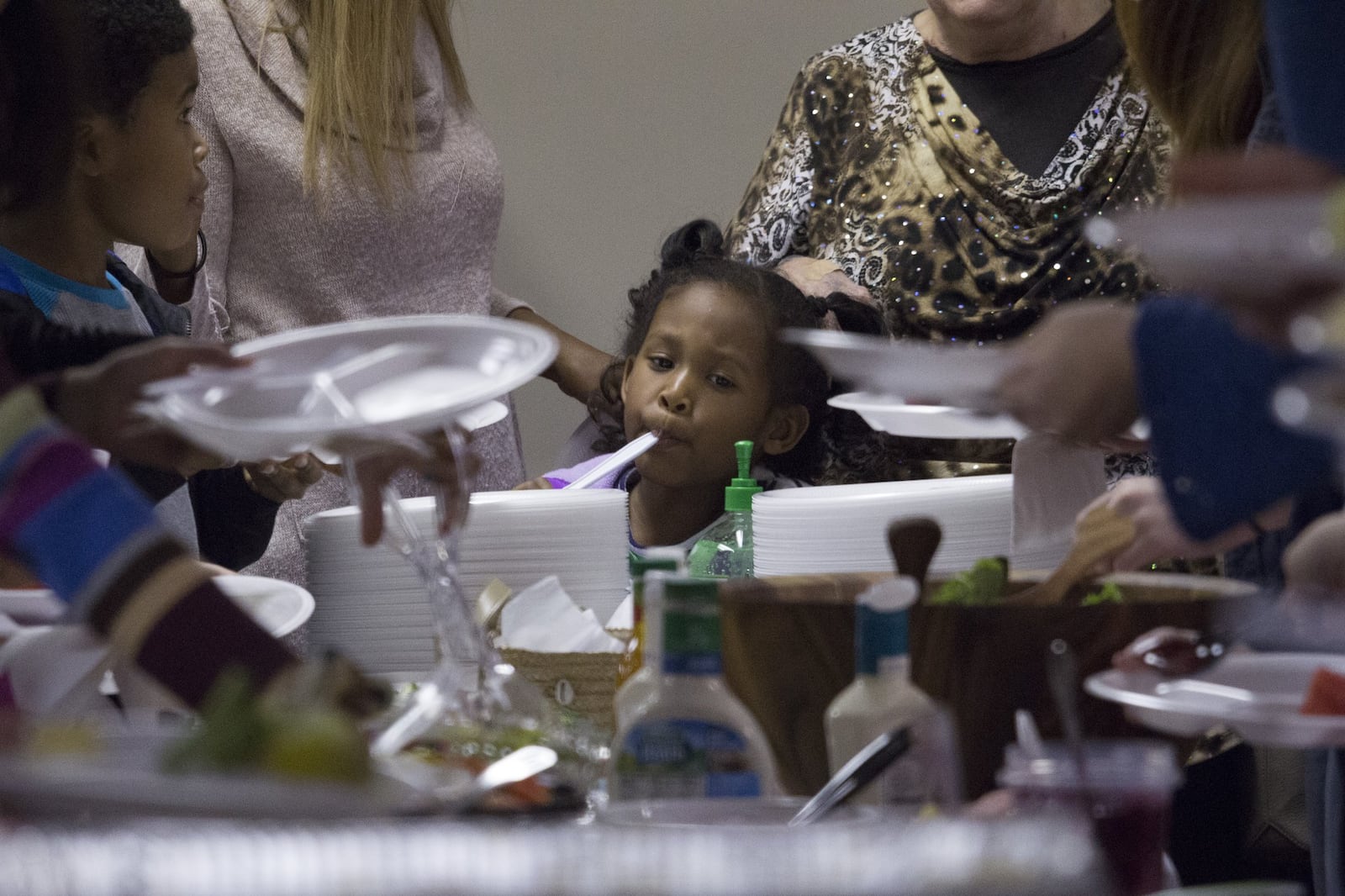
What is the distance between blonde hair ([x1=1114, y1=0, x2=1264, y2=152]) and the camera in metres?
1.04

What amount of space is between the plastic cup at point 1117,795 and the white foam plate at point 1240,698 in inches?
1.4

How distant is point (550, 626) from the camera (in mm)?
1000

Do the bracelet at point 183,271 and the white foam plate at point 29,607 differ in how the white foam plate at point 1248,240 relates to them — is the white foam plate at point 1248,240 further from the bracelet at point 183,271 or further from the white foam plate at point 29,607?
the bracelet at point 183,271

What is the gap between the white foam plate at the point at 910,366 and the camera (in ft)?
1.65

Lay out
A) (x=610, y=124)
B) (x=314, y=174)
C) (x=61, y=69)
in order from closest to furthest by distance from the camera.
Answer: (x=61, y=69), (x=314, y=174), (x=610, y=124)

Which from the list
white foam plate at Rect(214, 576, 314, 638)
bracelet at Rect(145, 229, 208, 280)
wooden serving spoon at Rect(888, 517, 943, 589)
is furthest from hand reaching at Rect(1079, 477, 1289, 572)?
bracelet at Rect(145, 229, 208, 280)

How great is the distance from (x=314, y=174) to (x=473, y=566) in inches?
41.3

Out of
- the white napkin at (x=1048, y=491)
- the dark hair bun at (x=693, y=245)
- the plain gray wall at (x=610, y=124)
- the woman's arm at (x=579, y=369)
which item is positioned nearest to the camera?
the white napkin at (x=1048, y=491)

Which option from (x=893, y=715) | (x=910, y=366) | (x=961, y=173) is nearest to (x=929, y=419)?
(x=893, y=715)

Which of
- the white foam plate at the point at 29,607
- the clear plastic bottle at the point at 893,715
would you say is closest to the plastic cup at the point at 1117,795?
the clear plastic bottle at the point at 893,715

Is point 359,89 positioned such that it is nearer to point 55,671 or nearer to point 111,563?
point 55,671

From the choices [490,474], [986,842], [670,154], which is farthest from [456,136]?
[986,842]

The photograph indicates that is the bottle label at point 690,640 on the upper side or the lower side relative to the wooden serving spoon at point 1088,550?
upper

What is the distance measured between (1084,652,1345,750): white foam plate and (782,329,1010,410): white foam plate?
0.18m
